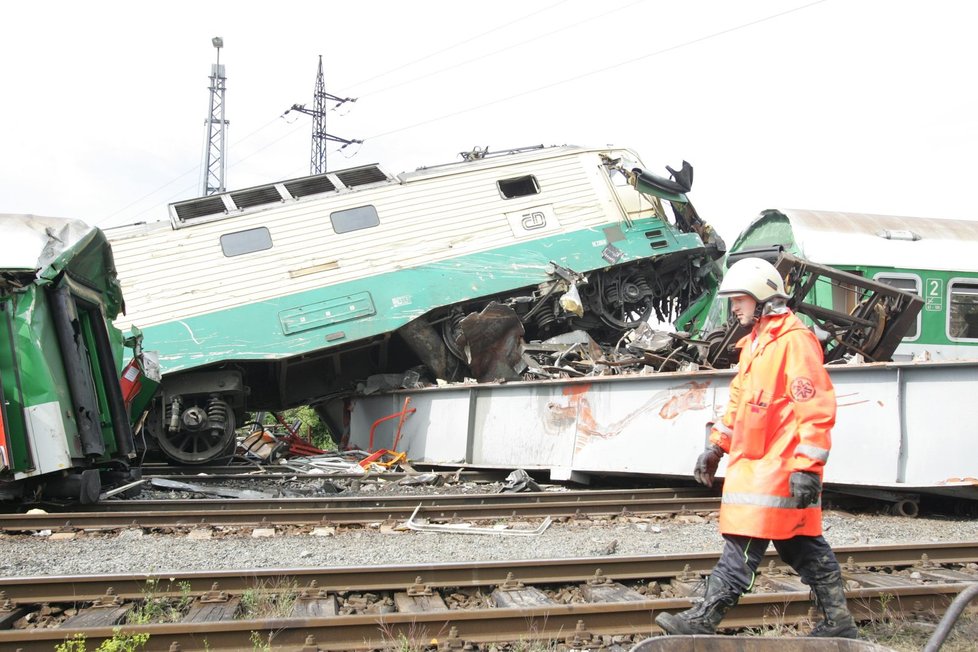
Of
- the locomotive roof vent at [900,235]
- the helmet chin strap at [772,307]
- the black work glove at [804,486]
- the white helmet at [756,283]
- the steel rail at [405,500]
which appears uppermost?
the white helmet at [756,283]

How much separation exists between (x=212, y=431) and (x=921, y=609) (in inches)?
375

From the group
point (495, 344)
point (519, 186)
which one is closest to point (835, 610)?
point (495, 344)

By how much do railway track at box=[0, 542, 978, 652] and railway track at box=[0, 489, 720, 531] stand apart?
2070mm

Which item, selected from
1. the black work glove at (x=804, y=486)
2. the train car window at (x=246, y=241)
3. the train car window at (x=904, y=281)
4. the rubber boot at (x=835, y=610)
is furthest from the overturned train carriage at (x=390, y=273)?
the black work glove at (x=804, y=486)

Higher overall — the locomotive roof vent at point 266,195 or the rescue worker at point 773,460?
the locomotive roof vent at point 266,195

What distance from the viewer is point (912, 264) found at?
986 centimetres

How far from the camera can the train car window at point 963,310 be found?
974cm

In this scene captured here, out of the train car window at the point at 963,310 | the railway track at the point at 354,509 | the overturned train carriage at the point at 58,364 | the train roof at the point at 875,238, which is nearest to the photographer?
the overturned train carriage at the point at 58,364

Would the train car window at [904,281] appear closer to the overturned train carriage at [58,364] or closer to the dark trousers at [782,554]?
the dark trousers at [782,554]

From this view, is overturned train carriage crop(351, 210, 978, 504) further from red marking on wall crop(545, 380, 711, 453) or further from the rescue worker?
the rescue worker

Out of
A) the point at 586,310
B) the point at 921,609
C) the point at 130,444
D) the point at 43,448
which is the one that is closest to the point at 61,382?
the point at 43,448

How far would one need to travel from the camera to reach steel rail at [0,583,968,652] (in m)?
3.50

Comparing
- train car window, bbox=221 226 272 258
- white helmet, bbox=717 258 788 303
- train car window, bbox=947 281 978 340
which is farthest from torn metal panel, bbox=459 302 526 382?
white helmet, bbox=717 258 788 303

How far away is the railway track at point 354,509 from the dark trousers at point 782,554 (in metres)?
3.43
